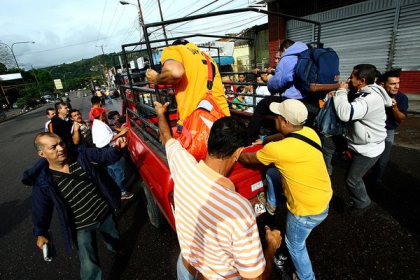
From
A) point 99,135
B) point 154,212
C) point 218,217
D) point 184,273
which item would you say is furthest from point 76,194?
point 218,217

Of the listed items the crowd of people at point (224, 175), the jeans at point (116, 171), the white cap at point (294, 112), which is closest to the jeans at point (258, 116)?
the crowd of people at point (224, 175)

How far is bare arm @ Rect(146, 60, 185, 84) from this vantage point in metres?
1.62

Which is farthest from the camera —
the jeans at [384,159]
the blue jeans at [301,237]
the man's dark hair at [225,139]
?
the jeans at [384,159]

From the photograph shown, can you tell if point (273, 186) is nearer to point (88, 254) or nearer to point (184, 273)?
point (184, 273)

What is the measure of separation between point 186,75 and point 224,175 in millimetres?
1012

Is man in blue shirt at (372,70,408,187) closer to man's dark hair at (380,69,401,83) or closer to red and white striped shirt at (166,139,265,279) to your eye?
man's dark hair at (380,69,401,83)

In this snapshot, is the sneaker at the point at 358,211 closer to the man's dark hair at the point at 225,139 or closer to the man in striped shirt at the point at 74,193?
the man's dark hair at the point at 225,139

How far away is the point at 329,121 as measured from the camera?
94.7 inches

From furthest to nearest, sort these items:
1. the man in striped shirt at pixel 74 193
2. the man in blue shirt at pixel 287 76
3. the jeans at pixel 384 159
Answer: the jeans at pixel 384 159, the man in blue shirt at pixel 287 76, the man in striped shirt at pixel 74 193

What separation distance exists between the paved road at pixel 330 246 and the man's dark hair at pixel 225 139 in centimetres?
192

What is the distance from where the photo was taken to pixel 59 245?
3039 millimetres

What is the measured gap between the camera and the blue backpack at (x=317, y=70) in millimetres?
2145

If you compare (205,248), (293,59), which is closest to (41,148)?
(205,248)

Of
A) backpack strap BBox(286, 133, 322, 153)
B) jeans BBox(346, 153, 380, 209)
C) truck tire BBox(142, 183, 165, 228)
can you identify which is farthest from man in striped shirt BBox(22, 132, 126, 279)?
jeans BBox(346, 153, 380, 209)
